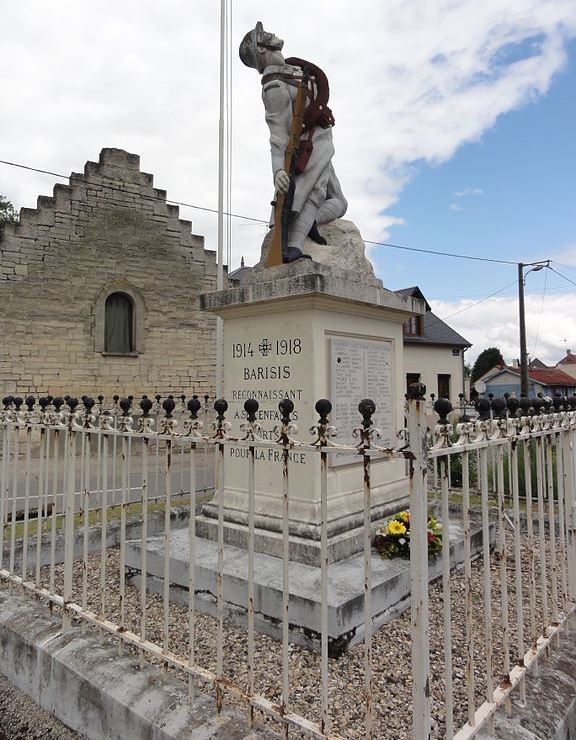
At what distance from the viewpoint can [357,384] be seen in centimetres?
399

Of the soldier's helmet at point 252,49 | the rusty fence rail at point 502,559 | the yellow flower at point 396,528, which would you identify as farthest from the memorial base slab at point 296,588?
the soldier's helmet at point 252,49

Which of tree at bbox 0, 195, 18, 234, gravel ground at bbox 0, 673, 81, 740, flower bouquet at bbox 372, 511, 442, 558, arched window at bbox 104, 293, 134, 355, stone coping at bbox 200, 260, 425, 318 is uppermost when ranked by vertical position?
tree at bbox 0, 195, 18, 234

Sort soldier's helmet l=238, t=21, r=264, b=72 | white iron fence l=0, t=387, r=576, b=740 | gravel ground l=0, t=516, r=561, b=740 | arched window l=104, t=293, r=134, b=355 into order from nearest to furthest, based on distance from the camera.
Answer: white iron fence l=0, t=387, r=576, b=740 < gravel ground l=0, t=516, r=561, b=740 < soldier's helmet l=238, t=21, r=264, b=72 < arched window l=104, t=293, r=134, b=355

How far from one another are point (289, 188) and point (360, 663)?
350 cm

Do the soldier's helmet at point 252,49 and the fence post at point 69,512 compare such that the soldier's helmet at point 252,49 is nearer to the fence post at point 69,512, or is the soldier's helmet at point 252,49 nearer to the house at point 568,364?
the fence post at point 69,512

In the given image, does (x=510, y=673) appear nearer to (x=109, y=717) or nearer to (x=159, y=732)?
(x=159, y=732)

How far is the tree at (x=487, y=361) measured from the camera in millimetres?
50312

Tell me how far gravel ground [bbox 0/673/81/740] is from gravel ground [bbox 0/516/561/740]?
0.64 meters

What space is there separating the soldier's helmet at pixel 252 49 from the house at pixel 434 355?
22.8 metres

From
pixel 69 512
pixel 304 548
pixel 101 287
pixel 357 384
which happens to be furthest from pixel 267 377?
pixel 101 287

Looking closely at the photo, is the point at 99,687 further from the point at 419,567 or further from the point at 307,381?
the point at 307,381

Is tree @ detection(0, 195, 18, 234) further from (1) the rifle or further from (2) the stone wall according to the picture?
(1) the rifle

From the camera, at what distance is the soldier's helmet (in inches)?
172

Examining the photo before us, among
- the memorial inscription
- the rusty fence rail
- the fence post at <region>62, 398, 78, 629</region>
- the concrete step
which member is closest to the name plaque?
the memorial inscription
